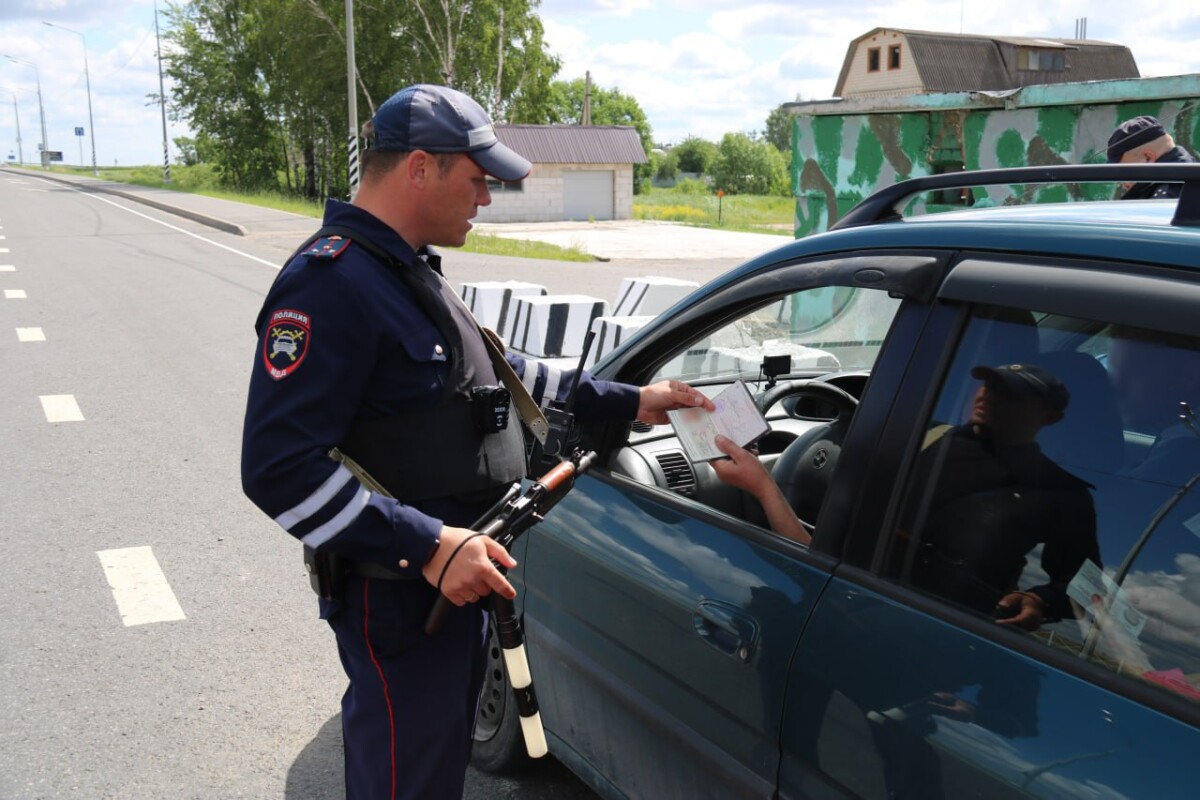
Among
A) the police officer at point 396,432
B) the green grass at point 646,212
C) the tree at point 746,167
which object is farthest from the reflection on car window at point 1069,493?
the tree at point 746,167

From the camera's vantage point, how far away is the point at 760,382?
3314 mm

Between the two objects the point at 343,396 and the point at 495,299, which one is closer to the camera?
the point at 343,396

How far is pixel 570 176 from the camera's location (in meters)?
44.9

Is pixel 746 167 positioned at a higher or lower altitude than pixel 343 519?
higher

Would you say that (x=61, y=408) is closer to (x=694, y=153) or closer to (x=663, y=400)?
(x=663, y=400)

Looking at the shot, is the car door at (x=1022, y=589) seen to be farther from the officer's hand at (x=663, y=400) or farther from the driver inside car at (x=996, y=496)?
the officer's hand at (x=663, y=400)

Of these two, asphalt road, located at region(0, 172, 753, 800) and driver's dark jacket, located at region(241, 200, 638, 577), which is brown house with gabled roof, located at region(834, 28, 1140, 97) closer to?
asphalt road, located at region(0, 172, 753, 800)

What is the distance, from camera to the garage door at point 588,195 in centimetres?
4522

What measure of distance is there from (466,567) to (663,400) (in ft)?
2.95

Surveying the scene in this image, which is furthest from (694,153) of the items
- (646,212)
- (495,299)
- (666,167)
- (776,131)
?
(495,299)

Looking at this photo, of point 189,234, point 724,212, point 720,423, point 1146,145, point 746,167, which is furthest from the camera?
point 746,167

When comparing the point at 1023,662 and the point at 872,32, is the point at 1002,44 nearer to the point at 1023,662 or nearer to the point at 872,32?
the point at 872,32

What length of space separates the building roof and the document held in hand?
131ft

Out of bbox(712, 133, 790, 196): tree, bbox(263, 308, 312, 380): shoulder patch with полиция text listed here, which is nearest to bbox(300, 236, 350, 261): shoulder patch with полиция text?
bbox(263, 308, 312, 380): shoulder patch with полиция text
